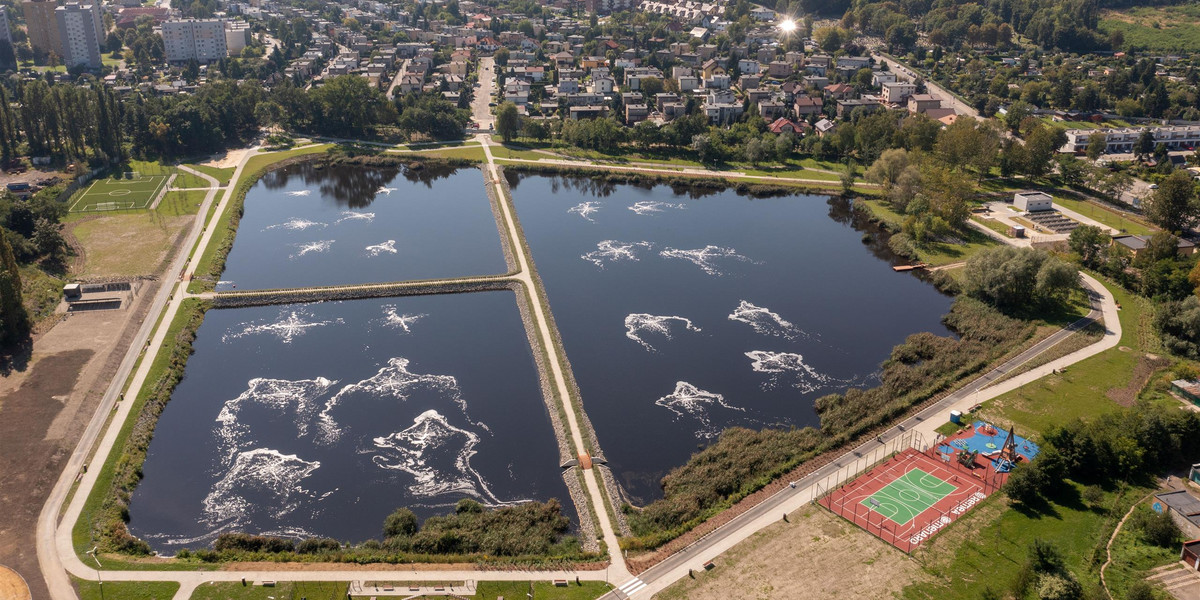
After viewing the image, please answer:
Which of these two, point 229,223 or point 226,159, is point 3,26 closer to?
point 226,159

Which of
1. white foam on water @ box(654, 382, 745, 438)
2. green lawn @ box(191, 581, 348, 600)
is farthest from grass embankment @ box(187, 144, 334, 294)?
white foam on water @ box(654, 382, 745, 438)

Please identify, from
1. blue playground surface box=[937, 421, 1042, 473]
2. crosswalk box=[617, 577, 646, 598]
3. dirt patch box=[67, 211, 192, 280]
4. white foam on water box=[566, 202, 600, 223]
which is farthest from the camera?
white foam on water box=[566, 202, 600, 223]

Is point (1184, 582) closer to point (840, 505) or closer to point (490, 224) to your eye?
point (840, 505)

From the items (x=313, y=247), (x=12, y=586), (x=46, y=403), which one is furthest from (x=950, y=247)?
(x=12, y=586)

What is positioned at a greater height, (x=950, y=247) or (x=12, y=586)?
(x=950, y=247)

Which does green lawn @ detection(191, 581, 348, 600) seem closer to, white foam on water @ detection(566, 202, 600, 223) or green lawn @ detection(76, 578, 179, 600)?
green lawn @ detection(76, 578, 179, 600)

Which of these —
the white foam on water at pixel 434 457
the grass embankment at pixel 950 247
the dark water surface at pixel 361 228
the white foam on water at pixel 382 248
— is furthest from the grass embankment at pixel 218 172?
the grass embankment at pixel 950 247

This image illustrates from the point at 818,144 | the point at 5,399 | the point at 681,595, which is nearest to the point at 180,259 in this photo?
the point at 5,399
